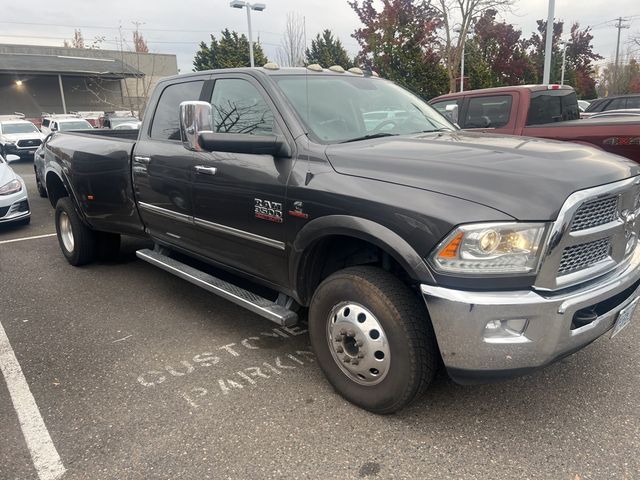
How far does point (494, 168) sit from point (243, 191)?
63.0 inches

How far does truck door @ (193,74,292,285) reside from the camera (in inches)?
124

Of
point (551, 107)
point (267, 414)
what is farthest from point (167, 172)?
point (551, 107)

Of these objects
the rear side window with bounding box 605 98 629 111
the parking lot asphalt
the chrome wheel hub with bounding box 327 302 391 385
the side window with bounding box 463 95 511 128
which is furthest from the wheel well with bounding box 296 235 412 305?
the rear side window with bounding box 605 98 629 111

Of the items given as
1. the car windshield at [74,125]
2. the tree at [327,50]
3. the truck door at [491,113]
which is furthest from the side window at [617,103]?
the tree at [327,50]

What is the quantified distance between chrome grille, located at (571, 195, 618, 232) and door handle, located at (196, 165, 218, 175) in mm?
2259

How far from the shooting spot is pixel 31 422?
9.29 ft

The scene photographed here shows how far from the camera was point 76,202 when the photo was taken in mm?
5289

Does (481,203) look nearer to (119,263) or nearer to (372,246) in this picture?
(372,246)

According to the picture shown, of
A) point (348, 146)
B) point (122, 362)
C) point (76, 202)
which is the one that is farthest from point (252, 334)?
point (76, 202)

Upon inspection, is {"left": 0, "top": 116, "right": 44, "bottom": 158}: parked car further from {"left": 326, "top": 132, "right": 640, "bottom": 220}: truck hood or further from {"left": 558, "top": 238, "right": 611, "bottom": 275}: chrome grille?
{"left": 558, "top": 238, "right": 611, "bottom": 275}: chrome grille

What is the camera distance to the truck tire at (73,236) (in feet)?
17.9

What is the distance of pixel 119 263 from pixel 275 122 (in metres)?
3.48

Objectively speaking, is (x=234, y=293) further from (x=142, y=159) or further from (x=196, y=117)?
(x=142, y=159)

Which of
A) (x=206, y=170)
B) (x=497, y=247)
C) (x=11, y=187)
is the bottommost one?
(x=11, y=187)
